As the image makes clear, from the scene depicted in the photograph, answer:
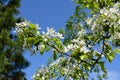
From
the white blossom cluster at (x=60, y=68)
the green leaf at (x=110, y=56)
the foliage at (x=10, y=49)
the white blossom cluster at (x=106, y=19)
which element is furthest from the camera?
the foliage at (x=10, y=49)

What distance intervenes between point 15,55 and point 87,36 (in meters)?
19.4

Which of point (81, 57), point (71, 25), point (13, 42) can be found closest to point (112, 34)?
point (81, 57)

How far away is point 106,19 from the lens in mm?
3342

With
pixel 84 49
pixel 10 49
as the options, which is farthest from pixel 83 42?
pixel 10 49

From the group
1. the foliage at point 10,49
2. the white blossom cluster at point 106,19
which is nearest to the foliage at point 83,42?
the white blossom cluster at point 106,19

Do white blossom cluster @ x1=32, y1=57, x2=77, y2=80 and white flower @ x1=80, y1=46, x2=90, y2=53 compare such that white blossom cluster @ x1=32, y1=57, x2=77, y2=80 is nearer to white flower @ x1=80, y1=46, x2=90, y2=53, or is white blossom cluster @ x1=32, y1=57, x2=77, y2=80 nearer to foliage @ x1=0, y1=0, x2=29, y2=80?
white flower @ x1=80, y1=46, x2=90, y2=53

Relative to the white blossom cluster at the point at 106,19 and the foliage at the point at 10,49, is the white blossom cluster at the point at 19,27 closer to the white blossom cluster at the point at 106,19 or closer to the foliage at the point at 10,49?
the white blossom cluster at the point at 106,19

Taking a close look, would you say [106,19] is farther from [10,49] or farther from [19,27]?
[10,49]

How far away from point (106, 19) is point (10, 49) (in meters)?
19.8

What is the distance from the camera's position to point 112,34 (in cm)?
346

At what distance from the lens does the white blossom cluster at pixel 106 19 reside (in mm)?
3314

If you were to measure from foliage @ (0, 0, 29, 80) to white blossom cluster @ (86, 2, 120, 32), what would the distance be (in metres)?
18.6

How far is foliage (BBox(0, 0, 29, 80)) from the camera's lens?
886 inches

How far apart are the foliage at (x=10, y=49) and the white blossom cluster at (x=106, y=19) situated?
18.6 m
